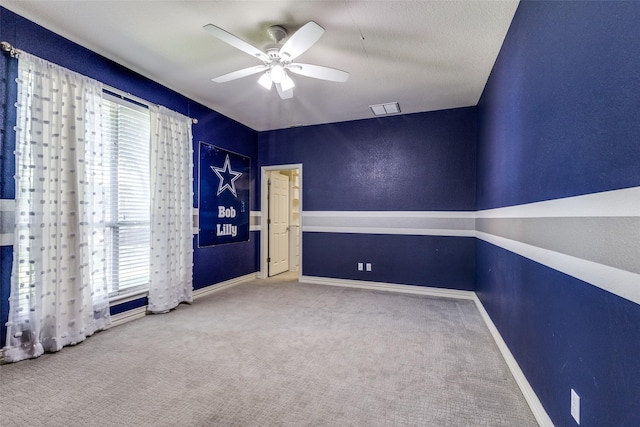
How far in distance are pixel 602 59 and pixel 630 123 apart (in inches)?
13.2

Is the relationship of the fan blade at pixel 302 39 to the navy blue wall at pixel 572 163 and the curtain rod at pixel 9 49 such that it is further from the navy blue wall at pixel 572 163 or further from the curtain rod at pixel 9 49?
the curtain rod at pixel 9 49

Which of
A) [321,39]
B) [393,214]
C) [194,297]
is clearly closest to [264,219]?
[194,297]

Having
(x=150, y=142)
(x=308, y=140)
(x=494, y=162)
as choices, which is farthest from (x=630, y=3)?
(x=308, y=140)

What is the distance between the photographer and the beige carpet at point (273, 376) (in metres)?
1.70

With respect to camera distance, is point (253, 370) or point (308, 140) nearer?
point (253, 370)

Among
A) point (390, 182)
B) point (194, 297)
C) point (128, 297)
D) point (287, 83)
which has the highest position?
point (287, 83)

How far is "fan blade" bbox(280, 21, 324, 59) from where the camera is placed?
194cm

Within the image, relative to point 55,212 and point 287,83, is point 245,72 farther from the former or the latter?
point 55,212

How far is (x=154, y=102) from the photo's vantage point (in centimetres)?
348

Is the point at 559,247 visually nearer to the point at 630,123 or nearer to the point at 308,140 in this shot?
the point at 630,123


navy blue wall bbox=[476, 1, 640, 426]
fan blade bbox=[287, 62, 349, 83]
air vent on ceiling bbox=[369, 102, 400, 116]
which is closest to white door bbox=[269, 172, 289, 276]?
air vent on ceiling bbox=[369, 102, 400, 116]

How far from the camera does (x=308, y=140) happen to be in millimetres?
5145

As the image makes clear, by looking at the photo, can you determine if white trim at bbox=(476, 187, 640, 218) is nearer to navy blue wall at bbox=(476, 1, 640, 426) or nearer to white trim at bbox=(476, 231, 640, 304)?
navy blue wall at bbox=(476, 1, 640, 426)

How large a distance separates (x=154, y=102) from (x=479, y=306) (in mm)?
4863
